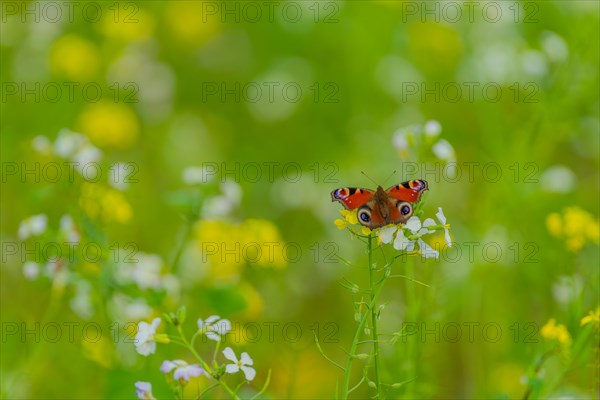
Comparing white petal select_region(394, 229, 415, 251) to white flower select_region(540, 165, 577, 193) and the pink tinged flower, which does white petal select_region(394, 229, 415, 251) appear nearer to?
the pink tinged flower

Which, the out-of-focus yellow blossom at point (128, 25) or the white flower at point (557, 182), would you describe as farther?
the out-of-focus yellow blossom at point (128, 25)

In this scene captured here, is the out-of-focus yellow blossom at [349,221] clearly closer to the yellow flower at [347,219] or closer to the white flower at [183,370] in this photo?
the yellow flower at [347,219]

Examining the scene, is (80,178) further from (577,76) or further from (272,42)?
(272,42)

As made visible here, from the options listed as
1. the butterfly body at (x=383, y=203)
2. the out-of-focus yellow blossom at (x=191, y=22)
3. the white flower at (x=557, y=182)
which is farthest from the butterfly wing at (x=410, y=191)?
the out-of-focus yellow blossom at (x=191, y=22)

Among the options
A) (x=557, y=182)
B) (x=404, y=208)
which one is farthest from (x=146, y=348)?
(x=557, y=182)

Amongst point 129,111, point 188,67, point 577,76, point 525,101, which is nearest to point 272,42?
point 188,67

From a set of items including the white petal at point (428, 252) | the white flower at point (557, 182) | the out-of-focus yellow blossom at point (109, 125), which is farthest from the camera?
the out-of-focus yellow blossom at point (109, 125)
